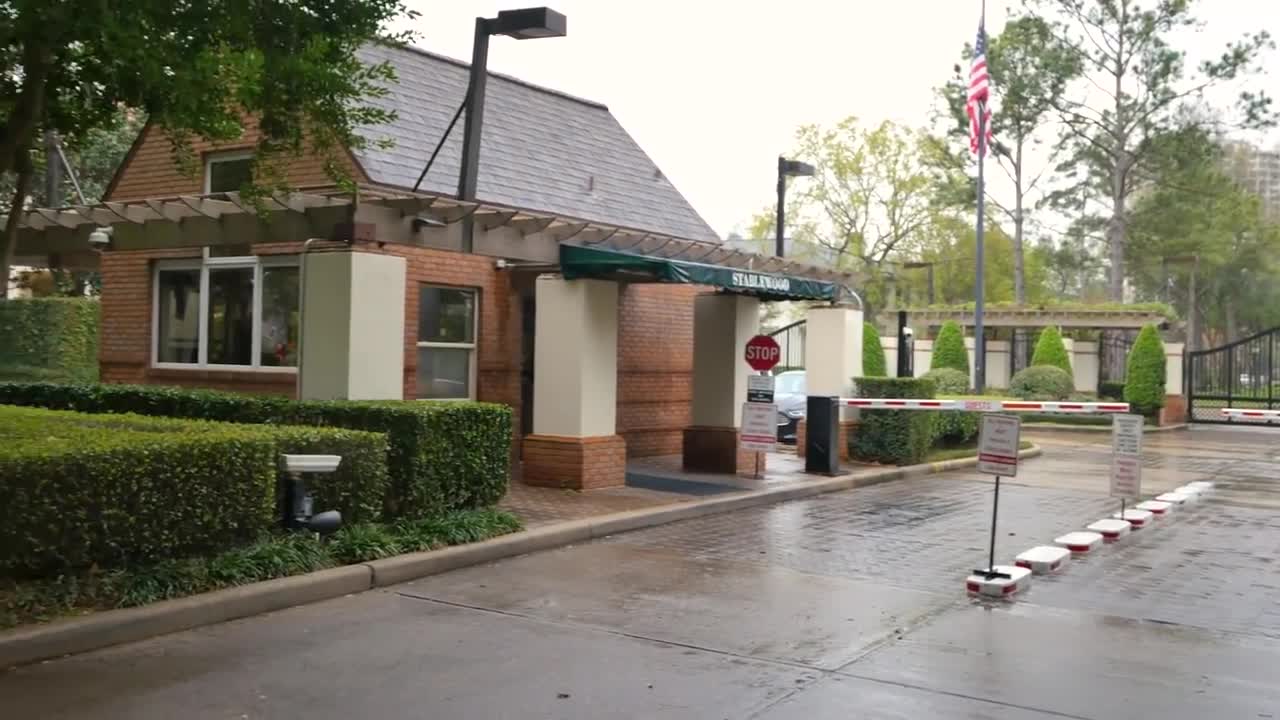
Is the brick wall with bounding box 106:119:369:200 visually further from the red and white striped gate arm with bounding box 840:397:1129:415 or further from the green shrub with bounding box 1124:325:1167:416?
the green shrub with bounding box 1124:325:1167:416

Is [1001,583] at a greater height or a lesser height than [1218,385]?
lesser

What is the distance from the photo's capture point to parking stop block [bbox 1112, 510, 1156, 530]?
12039 mm

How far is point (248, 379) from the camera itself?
1441cm

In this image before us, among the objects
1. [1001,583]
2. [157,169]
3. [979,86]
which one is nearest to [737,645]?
[1001,583]

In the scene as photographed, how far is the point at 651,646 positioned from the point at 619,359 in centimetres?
1032

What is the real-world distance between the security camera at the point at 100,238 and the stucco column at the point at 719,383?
7.49m

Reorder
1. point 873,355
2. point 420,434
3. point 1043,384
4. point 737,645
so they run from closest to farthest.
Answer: point 737,645, point 420,434, point 873,355, point 1043,384

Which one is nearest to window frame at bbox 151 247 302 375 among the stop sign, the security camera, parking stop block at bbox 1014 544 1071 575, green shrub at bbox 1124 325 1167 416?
the security camera

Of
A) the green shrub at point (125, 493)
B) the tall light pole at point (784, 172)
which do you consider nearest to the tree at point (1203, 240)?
the tall light pole at point (784, 172)

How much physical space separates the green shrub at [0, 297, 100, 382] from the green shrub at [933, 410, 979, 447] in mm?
14471

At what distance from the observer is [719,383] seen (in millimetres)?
15711

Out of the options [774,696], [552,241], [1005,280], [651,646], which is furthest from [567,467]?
[1005,280]

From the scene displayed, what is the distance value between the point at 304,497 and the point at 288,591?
42.4 inches

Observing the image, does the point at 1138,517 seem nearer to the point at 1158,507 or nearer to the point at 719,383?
the point at 1158,507
